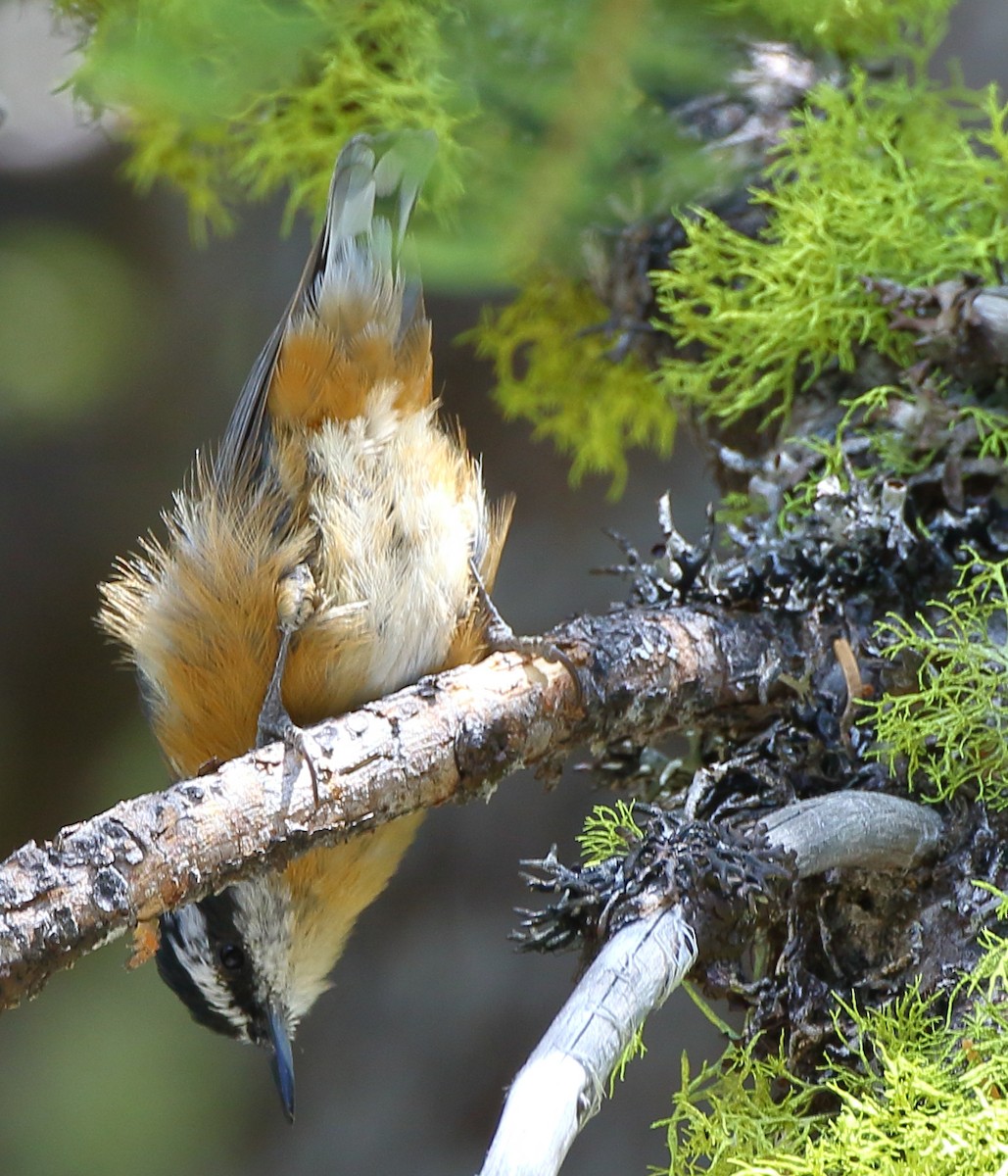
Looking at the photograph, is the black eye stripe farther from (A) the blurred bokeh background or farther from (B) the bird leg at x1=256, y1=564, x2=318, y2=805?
(A) the blurred bokeh background

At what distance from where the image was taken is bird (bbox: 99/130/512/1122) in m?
1.33

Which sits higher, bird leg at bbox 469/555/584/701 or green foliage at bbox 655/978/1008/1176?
bird leg at bbox 469/555/584/701

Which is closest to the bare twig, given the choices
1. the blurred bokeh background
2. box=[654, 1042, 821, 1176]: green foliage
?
box=[654, 1042, 821, 1176]: green foliage

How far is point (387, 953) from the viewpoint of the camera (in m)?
2.54

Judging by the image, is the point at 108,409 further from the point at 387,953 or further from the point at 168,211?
the point at 387,953

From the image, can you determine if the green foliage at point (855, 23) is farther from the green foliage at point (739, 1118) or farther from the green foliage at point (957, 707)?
the green foliage at point (739, 1118)

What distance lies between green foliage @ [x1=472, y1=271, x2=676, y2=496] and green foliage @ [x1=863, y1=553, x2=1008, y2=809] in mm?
808

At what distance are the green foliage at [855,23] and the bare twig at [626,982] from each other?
1068 millimetres

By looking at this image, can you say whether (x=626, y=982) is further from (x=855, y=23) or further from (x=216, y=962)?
(x=855, y=23)

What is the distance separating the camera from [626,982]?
888 millimetres

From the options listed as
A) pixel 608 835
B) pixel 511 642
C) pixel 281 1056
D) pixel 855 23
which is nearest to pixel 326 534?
pixel 511 642

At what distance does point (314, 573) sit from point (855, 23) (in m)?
1.12

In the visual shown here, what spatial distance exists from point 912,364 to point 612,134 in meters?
0.49

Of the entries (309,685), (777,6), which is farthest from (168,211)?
(309,685)
